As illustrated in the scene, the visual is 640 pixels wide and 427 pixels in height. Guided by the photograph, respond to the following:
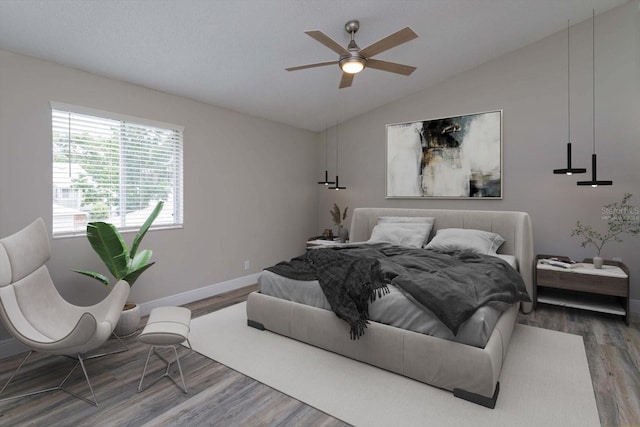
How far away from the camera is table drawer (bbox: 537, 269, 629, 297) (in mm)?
3400

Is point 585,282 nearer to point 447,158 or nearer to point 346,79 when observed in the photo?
point 447,158

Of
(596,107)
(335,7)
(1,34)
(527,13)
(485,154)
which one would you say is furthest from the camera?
(485,154)

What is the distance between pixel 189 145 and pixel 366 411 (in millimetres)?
3446

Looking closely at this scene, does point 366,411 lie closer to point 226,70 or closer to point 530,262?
point 530,262

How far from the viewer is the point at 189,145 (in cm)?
412

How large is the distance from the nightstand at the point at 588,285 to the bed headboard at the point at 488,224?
0.17 m

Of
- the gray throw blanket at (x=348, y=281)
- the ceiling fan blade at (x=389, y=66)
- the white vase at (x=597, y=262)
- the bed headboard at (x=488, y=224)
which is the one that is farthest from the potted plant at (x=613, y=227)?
the ceiling fan blade at (x=389, y=66)

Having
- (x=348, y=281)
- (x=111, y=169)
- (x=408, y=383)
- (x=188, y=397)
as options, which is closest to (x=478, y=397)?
(x=408, y=383)

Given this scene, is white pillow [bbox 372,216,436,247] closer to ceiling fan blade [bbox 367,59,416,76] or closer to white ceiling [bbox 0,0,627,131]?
white ceiling [bbox 0,0,627,131]

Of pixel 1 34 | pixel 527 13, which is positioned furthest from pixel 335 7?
pixel 1 34

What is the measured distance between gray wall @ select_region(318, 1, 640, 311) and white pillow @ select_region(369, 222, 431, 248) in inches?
25.6

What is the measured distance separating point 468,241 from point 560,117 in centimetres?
189

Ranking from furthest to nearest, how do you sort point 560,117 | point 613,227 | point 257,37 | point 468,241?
point 560,117 → point 468,241 → point 613,227 → point 257,37

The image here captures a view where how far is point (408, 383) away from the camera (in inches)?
92.5
